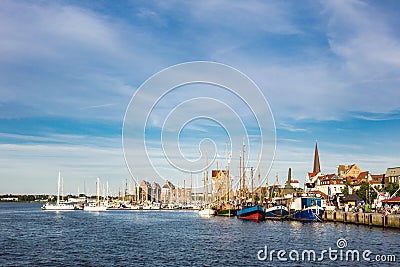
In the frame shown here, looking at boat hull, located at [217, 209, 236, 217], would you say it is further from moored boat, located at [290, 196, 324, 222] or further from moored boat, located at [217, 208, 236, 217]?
moored boat, located at [290, 196, 324, 222]

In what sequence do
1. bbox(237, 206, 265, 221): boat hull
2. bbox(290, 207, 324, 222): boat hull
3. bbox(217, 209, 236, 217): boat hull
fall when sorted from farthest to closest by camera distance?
1. bbox(217, 209, 236, 217): boat hull
2. bbox(237, 206, 265, 221): boat hull
3. bbox(290, 207, 324, 222): boat hull

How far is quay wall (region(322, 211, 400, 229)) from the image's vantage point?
75.1m

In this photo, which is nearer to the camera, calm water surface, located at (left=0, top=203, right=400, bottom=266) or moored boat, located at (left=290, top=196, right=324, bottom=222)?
calm water surface, located at (left=0, top=203, right=400, bottom=266)

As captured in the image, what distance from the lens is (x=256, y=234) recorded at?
7238 cm

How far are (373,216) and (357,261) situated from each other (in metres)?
42.5

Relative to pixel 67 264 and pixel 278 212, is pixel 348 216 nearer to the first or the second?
pixel 278 212

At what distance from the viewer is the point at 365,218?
86500 mm

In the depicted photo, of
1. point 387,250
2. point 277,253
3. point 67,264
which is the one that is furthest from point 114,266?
point 387,250

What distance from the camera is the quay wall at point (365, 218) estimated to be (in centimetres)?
7506

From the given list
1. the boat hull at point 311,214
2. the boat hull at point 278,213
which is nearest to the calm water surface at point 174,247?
the boat hull at point 311,214

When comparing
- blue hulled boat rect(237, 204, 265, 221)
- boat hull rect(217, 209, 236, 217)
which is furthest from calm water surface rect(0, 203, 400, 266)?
boat hull rect(217, 209, 236, 217)

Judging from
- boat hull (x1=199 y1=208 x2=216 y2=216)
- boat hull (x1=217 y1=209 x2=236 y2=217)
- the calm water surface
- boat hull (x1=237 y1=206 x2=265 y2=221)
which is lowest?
boat hull (x1=199 y1=208 x2=216 y2=216)

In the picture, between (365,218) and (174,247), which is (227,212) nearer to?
(365,218)

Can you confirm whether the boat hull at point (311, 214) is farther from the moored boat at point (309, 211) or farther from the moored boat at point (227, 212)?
the moored boat at point (227, 212)
